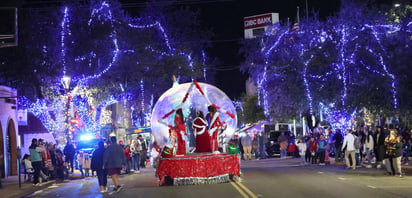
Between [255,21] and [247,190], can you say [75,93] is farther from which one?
Result: [255,21]

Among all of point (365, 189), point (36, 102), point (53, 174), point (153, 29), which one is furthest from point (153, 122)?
point (153, 29)

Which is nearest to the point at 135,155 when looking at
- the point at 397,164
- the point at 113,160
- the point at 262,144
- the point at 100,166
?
the point at 100,166

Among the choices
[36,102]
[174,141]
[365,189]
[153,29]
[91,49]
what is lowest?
[365,189]

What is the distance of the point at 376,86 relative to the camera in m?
35.3

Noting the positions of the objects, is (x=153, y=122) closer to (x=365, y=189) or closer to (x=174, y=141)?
(x=174, y=141)

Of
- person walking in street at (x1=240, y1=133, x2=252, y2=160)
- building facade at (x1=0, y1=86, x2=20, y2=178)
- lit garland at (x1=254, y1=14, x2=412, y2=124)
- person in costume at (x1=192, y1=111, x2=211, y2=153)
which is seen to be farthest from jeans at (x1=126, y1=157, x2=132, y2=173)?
lit garland at (x1=254, y1=14, x2=412, y2=124)

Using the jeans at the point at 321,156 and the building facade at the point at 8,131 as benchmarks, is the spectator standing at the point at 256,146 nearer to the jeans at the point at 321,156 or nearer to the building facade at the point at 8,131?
the jeans at the point at 321,156

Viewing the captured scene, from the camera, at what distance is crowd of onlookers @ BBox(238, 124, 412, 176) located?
2130 cm

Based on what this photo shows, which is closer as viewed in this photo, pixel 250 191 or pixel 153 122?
pixel 250 191

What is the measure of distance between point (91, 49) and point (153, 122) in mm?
13695

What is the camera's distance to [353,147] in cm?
2519

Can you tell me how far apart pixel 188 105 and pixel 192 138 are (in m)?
1.30

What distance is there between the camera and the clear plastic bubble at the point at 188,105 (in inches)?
914

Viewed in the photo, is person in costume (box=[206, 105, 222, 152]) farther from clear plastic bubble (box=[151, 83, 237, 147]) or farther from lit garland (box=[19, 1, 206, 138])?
lit garland (box=[19, 1, 206, 138])
